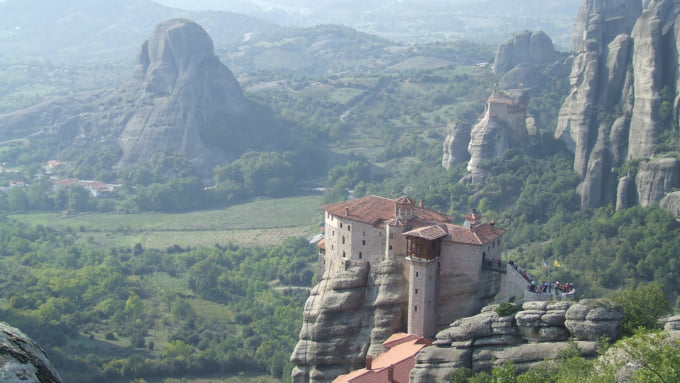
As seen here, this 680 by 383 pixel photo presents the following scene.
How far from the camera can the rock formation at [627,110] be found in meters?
80.4

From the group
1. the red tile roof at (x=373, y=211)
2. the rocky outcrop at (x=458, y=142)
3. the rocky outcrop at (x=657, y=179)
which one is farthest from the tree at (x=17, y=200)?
the rocky outcrop at (x=657, y=179)

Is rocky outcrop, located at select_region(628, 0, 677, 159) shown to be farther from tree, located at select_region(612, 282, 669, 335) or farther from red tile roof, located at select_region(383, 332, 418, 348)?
red tile roof, located at select_region(383, 332, 418, 348)

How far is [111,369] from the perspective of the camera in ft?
222

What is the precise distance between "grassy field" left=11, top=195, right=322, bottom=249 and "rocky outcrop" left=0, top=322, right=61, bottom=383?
9371 cm

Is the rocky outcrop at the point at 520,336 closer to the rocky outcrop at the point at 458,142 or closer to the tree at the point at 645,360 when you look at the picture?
the tree at the point at 645,360

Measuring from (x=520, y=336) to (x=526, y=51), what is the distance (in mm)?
112989

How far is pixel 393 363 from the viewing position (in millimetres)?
44219

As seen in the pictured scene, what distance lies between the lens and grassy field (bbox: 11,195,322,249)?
108m

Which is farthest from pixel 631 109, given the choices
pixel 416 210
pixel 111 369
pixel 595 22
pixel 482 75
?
pixel 482 75

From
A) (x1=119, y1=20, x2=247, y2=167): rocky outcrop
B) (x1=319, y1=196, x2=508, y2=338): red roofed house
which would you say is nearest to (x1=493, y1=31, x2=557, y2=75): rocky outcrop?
(x1=119, y1=20, x2=247, y2=167): rocky outcrop

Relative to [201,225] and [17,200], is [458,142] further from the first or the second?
[17,200]

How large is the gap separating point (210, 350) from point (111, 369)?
28.2ft

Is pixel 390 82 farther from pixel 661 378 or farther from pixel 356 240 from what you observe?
pixel 661 378

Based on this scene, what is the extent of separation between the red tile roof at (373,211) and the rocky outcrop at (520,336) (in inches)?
335
